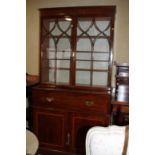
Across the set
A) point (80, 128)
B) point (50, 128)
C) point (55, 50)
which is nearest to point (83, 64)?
point (55, 50)

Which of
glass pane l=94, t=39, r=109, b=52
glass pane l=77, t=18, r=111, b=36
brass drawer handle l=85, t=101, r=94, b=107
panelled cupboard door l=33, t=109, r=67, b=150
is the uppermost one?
glass pane l=77, t=18, r=111, b=36

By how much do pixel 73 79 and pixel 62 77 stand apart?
22 cm

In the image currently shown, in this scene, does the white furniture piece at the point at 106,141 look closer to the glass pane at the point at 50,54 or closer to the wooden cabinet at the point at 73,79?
the wooden cabinet at the point at 73,79

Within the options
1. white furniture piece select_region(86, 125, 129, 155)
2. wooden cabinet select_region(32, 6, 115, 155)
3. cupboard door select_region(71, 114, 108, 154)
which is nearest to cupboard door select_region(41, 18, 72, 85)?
wooden cabinet select_region(32, 6, 115, 155)

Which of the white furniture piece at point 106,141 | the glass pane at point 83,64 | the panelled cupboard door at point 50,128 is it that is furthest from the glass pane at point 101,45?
the white furniture piece at point 106,141

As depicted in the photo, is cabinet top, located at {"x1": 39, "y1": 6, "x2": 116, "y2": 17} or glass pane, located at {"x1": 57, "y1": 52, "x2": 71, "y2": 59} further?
glass pane, located at {"x1": 57, "y1": 52, "x2": 71, "y2": 59}

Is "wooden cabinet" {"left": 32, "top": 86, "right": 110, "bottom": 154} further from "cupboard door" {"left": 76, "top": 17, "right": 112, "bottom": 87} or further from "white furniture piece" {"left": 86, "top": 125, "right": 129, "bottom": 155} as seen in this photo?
"white furniture piece" {"left": 86, "top": 125, "right": 129, "bottom": 155}

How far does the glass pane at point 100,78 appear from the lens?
2.67m

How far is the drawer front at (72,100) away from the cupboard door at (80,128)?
0.11m

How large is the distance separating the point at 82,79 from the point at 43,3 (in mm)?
1408

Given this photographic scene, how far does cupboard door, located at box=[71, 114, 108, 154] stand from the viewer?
2.51 meters

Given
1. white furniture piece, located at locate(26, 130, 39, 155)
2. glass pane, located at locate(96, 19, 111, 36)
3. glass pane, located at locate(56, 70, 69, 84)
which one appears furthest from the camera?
glass pane, located at locate(56, 70, 69, 84)

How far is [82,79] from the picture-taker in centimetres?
276

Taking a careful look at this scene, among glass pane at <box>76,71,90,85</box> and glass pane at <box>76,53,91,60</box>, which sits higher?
glass pane at <box>76,53,91,60</box>
